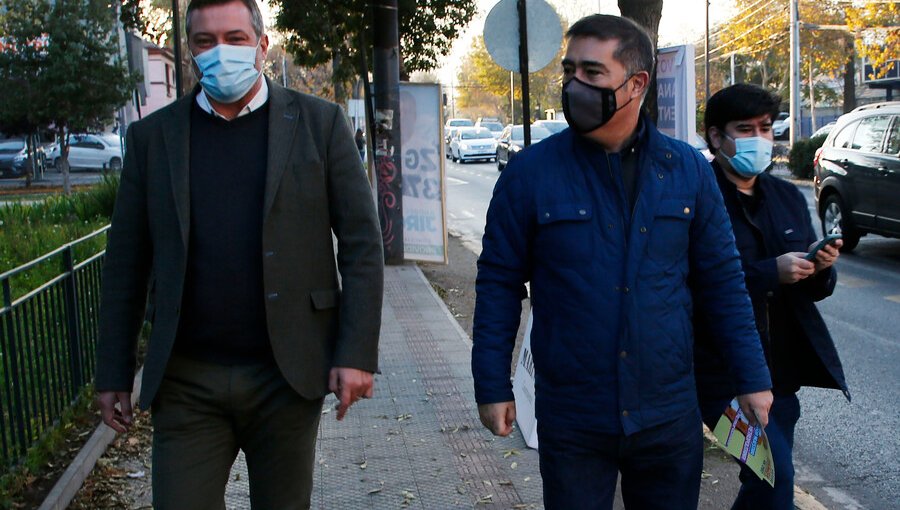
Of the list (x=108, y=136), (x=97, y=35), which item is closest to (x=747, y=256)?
(x=97, y=35)

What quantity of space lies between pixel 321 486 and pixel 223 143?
2.40 metres

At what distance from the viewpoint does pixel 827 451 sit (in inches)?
229

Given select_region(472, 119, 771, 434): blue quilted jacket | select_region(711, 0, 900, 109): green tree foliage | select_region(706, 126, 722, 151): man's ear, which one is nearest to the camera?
select_region(472, 119, 771, 434): blue quilted jacket

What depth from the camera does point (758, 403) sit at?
2.88 metres

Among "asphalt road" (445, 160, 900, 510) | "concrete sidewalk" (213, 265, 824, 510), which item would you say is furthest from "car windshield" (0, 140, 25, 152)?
"concrete sidewalk" (213, 265, 824, 510)

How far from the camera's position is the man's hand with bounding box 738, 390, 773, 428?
9.42 feet

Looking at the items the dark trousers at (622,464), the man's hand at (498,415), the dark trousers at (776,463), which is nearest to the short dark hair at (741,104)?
the dark trousers at (776,463)

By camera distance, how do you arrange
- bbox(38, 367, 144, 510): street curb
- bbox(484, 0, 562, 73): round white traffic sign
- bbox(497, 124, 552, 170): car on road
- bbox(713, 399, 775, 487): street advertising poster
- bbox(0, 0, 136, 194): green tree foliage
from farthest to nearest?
bbox(0, 0, 136, 194): green tree foliage
bbox(497, 124, 552, 170): car on road
bbox(484, 0, 562, 73): round white traffic sign
bbox(38, 367, 144, 510): street curb
bbox(713, 399, 775, 487): street advertising poster

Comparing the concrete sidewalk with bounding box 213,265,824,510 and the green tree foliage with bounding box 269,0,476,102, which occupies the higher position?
the green tree foliage with bounding box 269,0,476,102

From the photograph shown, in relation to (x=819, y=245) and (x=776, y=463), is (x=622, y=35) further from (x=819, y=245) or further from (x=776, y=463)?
(x=776, y=463)

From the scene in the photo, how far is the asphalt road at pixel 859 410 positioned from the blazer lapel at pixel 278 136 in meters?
3.46

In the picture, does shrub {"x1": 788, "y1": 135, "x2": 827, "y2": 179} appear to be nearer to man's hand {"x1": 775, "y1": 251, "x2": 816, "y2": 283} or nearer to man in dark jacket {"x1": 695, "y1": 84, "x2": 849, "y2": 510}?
man in dark jacket {"x1": 695, "y1": 84, "x2": 849, "y2": 510}

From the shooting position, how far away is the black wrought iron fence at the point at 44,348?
15.5 feet

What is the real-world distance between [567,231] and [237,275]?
930 millimetres
